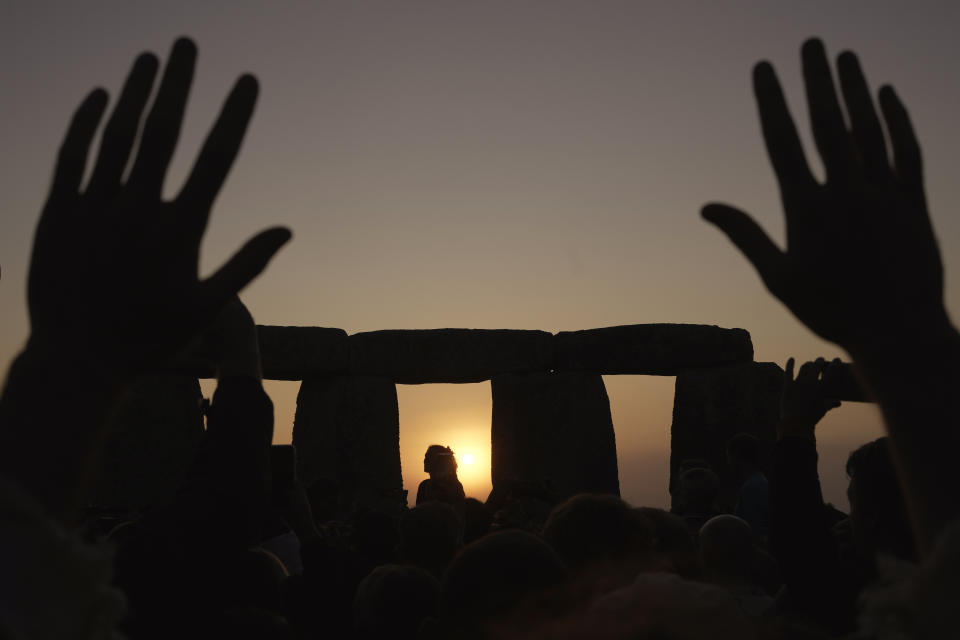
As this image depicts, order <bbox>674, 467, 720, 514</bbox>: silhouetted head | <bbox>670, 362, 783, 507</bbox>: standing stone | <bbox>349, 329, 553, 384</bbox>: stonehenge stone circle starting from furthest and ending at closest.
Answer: <bbox>349, 329, 553, 384</bbox>: stonehenge stone circle, <bbox>670, 362, 783, 507</bbox>: standing stone, <bbox>674, 467, 720, 514</bbox>: silhouetted head

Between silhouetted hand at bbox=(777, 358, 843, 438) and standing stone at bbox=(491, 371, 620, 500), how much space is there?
10.8 m

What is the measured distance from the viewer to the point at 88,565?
86 cm

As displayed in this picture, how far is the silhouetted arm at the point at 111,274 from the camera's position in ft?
2.93

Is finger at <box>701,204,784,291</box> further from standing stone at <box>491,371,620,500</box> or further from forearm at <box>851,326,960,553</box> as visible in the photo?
standing stone at <box>491,371,620,500</box>

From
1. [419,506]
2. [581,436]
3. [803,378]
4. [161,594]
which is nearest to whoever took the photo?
[161,594]

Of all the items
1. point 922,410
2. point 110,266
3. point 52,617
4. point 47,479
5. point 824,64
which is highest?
point 824,64

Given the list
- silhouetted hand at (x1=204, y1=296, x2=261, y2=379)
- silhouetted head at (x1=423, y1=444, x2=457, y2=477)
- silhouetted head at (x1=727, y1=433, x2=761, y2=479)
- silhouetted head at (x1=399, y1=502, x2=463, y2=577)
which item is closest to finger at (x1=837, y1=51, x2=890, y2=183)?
silhouetted hand at (x1=204, y1=296, x2=261, y2=379)

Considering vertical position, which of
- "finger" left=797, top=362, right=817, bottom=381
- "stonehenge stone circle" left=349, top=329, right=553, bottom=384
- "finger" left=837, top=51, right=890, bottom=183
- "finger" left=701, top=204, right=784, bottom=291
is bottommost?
"finger" left=797, top=362, right=817, bottom=381

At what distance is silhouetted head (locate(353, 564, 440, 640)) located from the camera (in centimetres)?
220

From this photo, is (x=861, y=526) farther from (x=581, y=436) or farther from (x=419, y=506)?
(x=581, y=436)

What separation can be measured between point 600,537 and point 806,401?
0.54m

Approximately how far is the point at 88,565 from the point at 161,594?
74cm

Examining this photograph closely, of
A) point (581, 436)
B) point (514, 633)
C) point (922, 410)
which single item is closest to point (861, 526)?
point (514, 633)

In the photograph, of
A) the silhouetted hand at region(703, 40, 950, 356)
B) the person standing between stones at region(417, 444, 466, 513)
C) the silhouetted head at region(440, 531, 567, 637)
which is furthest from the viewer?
the person standing between stones at region(417, 444, 466, 513)
